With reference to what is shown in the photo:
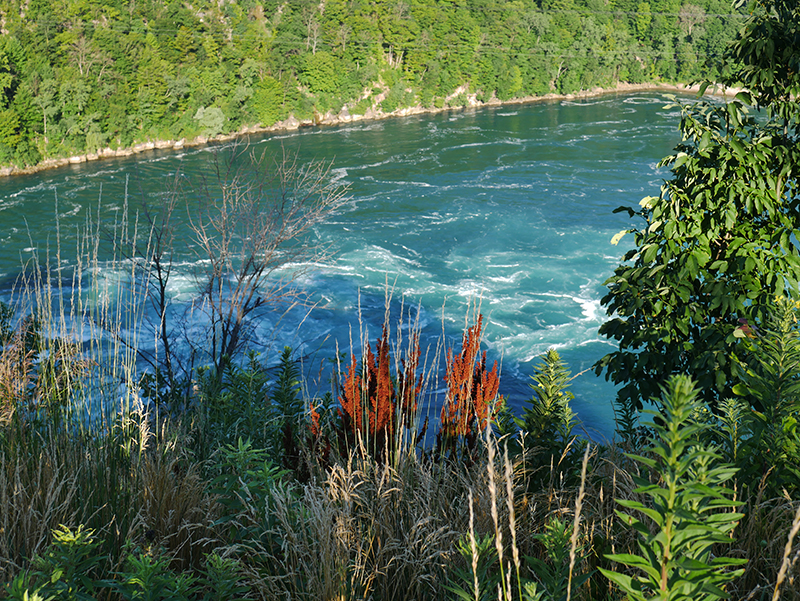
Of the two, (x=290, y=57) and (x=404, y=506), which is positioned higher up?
(x=290, y=57)

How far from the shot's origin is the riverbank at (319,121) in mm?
27758

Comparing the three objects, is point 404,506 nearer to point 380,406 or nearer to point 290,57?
point 380,406

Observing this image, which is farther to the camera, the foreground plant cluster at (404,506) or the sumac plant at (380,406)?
the sumac plant at (380,406)

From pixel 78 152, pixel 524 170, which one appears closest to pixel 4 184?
pixel 78 152

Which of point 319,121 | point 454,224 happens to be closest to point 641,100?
point 319,121

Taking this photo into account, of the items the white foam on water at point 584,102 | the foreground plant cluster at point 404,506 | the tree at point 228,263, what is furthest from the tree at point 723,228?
the white foam on water at point 584,102

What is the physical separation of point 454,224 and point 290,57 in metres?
26.7

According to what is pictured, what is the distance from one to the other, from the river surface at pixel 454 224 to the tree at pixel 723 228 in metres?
2.43

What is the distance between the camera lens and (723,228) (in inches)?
155

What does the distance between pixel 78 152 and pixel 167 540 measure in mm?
29375

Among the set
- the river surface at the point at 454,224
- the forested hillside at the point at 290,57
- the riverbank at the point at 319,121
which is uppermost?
the forested hillside at the point at 290,57

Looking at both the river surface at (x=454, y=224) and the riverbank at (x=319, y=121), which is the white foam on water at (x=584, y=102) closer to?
the riverbank at (x=319, y=121)

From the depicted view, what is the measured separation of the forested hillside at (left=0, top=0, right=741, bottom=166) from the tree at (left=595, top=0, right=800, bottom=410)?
20.1 meters

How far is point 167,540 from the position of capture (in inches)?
98.0
